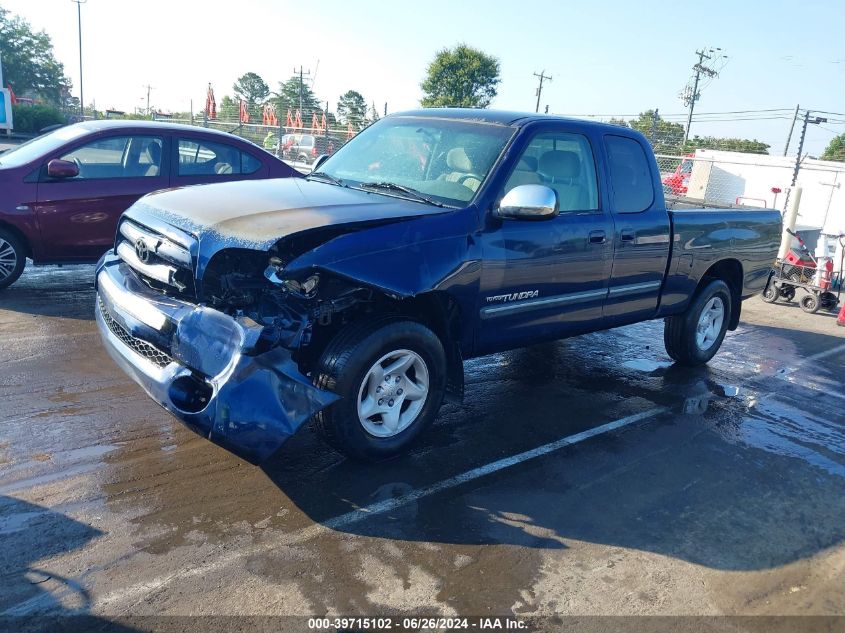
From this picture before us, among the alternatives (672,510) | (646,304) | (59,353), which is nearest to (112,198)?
(59,353)

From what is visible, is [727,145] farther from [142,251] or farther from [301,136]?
[142,251]

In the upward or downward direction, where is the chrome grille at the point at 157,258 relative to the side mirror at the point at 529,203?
downward

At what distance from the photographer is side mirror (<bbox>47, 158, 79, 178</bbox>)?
680 cm

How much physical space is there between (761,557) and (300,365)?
2.58 m

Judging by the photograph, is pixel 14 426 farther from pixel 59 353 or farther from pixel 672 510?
pixel 672 510

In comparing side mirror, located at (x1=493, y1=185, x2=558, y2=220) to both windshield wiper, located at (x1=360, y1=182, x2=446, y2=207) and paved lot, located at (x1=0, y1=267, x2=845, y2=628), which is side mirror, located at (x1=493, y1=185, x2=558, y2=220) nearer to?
windshield wiper, located at (x1=360, y1=182, x2=446, y2=207)

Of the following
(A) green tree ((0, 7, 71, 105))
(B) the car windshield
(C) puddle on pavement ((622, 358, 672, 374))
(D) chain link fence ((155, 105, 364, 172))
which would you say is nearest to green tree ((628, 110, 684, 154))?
(D) chain link fence ((155, 105, 364, 172))

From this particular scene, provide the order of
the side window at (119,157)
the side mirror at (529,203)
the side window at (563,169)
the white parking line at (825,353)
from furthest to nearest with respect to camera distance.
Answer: the white parking line at (825,353), the side window at (119,157), the side window at (563,169), the side mirror at (529,203)

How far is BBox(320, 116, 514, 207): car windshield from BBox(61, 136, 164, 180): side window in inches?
122

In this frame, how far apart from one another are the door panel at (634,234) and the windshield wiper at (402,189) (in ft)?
5.28

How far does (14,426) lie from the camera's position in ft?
13.5

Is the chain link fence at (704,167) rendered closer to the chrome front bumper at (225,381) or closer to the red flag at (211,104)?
the red flag at (211,104)

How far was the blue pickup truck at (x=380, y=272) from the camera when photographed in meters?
3.41

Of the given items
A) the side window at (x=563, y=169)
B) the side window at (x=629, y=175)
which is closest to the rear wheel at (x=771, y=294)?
the side window at (x=629, y=175)
